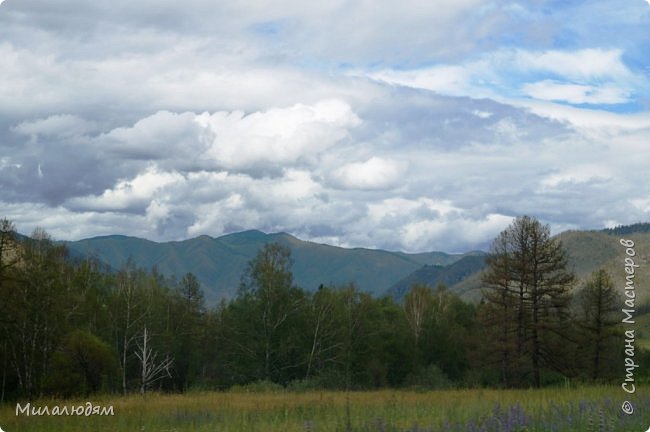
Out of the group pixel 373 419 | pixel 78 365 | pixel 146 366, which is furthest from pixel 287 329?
pixel 373 419

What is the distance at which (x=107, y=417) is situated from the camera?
15625 mm

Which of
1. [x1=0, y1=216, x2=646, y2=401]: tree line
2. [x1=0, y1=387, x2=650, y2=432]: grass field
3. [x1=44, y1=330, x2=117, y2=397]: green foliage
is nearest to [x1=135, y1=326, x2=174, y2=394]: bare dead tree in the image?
[x1=0, y1=216, x2=646, y2=401]: tree line

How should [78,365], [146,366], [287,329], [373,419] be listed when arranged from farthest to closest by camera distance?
1. [287,329]
2. [146,366]
3. [78,365]
4. [373,419]

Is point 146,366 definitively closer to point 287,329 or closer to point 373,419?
point 287,329

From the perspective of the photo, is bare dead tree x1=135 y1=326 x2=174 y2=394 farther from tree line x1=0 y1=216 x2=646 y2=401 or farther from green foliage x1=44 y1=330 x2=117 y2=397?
green foliage x1=44 y1=330 x2=117 y2=397

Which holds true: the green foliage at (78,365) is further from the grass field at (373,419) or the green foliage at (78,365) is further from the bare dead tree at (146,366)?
the grass field at (373,419)

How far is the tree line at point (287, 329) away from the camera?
4009 centimetres

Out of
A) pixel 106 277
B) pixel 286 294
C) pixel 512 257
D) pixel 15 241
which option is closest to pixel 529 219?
pixel 512 257

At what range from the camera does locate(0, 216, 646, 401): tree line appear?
40094 millimetres

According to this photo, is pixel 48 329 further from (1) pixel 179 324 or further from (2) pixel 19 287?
(1) pixel 179 324

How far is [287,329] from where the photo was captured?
198ft

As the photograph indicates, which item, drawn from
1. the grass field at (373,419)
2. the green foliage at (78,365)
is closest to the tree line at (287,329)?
the green foliage at (78,365)

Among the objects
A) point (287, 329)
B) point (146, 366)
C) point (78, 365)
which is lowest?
point (146, 366)

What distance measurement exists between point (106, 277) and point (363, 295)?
2940cm
